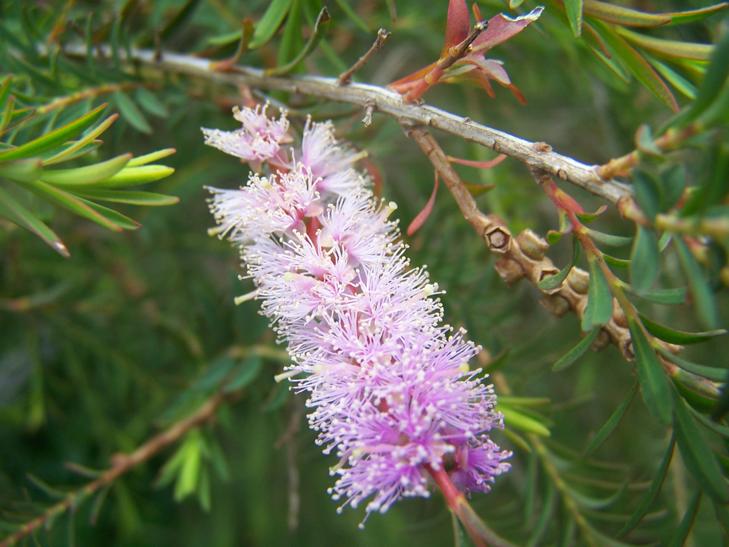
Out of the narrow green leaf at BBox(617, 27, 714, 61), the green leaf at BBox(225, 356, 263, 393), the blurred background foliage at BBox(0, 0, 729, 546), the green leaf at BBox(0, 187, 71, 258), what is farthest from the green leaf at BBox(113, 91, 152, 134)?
the narrow green leaf at BBox(617, 27, 714, 61)

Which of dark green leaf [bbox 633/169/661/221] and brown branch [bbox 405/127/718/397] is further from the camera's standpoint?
brown branch [bbox 405/127/718/397]

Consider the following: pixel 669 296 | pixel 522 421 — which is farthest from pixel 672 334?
pixel 522 421

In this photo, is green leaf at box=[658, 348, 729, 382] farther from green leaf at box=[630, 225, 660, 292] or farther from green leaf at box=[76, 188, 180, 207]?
green leaf at box=[76, 188, 180, 207]

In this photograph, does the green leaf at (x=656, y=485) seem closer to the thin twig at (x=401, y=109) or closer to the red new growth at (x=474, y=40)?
the thin twig at (x=401, y=109)

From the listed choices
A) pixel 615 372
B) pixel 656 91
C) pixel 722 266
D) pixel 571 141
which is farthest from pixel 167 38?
pixel 615 372

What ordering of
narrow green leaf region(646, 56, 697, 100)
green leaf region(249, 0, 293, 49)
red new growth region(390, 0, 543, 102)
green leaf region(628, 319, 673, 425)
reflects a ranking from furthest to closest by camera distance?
green leaf region(249, 0, 293, 49)
narrow green leaf region(646, 56, 697, 100)
red new growth region(390, 0, 543, 102)
green leaf region(628, 319, 673, 425)

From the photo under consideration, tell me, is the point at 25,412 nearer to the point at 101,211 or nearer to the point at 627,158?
the point at 101,211

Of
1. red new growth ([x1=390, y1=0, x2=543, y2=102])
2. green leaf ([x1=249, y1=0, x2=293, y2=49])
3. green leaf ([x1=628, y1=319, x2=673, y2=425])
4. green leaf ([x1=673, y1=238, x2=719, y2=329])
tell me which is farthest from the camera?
green leaf ([x1=249, y1=0, x2=293, y2=49])
